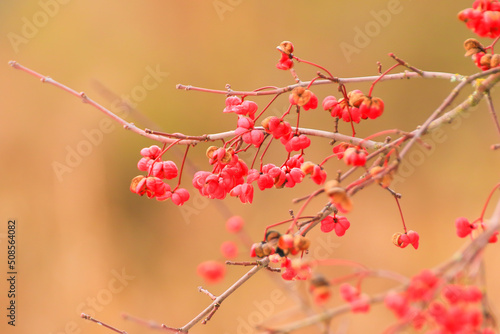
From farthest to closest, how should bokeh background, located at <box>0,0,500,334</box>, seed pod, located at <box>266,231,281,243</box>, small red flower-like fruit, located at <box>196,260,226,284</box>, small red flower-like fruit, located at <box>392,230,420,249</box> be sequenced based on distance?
1. bokeh background, located at <box>0,0,500,334</box>
2. small red flower-like fruit, located at <box>392,230,420,249</box>
3. seed pod, located at <box>266,231,281,243</box>
4. small red flower-like fruit, located at <box>196,260,226,284</box>

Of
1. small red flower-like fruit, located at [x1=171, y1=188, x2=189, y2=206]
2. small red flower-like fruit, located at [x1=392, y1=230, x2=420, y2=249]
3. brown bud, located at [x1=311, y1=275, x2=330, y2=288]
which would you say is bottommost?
small red flower-like fruit, located at [x1=392, y1=230, x2=420, y2=249]

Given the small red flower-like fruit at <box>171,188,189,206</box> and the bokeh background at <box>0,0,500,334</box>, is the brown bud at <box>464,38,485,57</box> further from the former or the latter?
the bokeh background at <box>0,0,500,334</box>

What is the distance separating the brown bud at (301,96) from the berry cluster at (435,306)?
0.35m

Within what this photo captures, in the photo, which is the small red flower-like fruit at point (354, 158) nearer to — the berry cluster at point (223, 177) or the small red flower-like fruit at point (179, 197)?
the berry cluster at point (223, 177)

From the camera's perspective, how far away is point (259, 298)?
1906mm

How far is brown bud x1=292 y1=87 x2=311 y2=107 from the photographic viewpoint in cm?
67

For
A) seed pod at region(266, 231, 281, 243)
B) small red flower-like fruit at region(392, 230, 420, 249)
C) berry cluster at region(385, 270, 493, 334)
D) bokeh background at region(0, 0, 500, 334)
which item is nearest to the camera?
berry cluster at region(385, 270, 493, 334)

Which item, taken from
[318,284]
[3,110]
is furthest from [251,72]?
[318,284]

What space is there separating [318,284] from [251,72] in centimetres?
157

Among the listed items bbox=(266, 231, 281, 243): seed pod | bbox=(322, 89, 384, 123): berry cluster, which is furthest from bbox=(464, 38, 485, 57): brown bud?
bbox=(266, 231, 281, 243): seed pod

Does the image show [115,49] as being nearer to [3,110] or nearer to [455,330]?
[3,110]

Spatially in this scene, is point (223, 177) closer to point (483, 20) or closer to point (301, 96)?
point (301, 96)

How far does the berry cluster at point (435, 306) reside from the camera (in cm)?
35

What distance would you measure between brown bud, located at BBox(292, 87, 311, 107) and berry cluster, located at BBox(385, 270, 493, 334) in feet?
1.14
